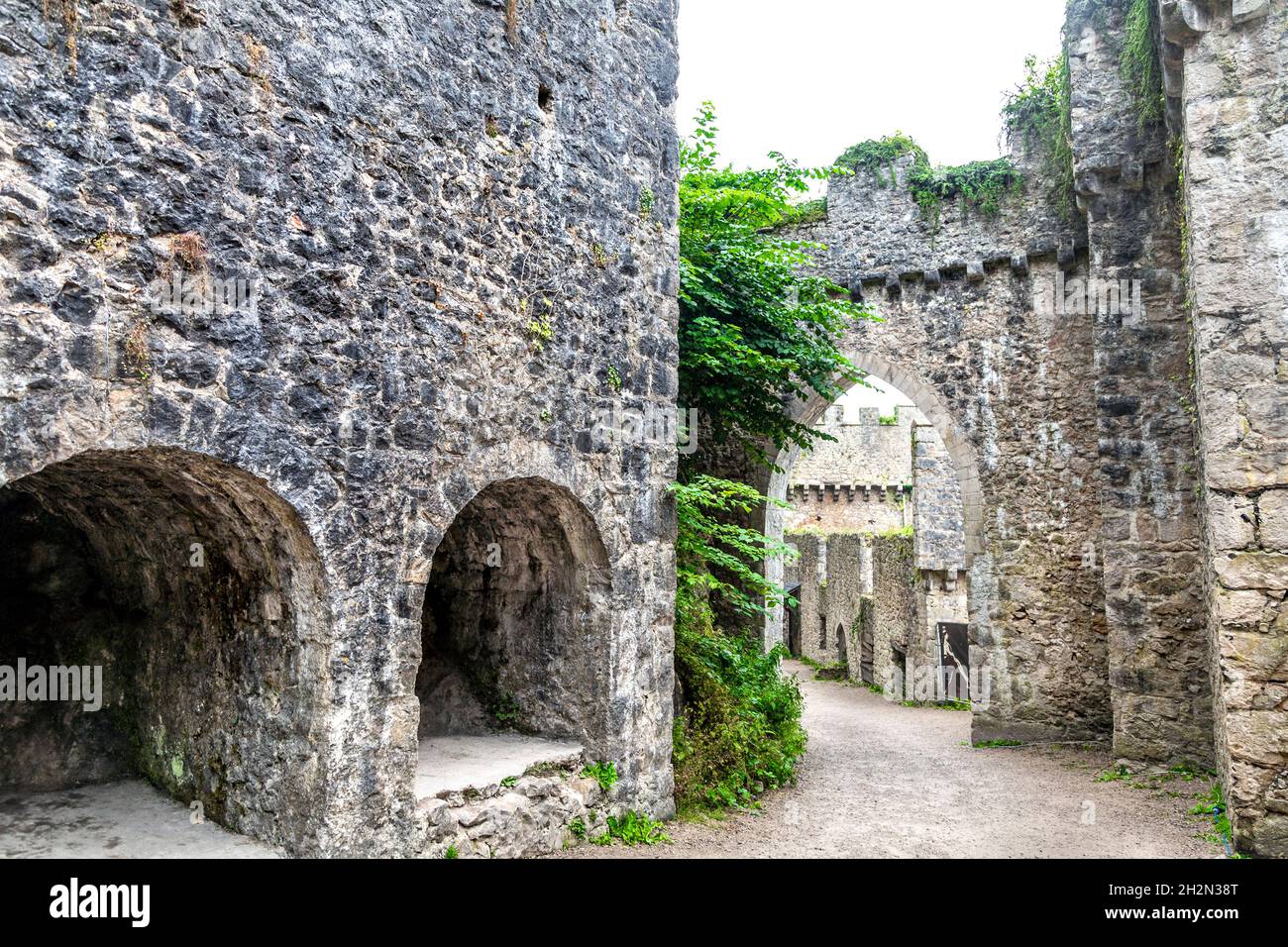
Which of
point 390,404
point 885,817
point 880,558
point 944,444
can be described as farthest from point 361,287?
point 880,558

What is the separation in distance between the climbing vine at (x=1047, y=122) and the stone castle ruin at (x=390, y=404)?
3.95m

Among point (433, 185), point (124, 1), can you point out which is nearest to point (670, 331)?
point (433, 185)

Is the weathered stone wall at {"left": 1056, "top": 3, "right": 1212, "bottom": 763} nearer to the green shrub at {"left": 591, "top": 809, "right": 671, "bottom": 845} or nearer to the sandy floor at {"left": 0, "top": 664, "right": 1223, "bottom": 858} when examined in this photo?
the sandy floor at {"left": 0, "top": 664, "right": 1223, "bottom": 858}

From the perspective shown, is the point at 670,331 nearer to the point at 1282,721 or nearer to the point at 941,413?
the point at 1282,721

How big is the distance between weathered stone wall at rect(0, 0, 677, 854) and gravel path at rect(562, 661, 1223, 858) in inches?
37.0

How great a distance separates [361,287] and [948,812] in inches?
234

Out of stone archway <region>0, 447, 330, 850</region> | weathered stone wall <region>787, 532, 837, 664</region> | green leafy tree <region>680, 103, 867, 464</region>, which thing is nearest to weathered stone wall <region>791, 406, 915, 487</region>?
weathered stone wall <region>787, 532, 837, 664</region>

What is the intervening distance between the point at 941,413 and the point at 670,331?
594 centimetres

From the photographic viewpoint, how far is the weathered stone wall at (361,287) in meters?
3.26

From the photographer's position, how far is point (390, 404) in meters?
4.35

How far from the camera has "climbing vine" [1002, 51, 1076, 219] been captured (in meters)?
10.7

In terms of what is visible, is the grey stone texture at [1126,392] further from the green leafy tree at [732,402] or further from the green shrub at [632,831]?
the green shrub at [632,831]

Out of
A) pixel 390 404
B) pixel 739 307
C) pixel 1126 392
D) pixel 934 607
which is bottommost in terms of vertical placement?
pixel 934 607

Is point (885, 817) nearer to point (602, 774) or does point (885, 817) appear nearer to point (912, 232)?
point (602, 774)
